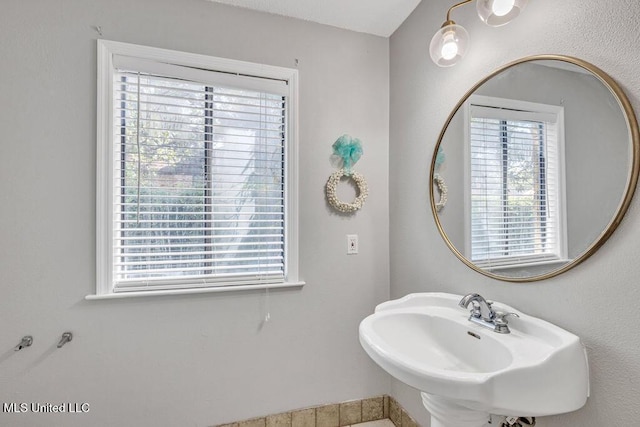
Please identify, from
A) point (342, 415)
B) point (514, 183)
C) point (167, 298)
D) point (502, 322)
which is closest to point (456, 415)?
point (502, 322)

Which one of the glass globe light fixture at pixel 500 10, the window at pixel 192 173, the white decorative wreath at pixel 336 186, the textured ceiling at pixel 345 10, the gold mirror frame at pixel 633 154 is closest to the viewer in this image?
the gold mirror frame at pixel 633 154

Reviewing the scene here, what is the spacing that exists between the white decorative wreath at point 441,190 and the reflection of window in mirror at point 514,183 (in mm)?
132

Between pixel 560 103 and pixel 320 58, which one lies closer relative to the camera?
pixel 560 103

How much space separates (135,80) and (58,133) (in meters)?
0.42

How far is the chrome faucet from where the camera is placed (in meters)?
1.08

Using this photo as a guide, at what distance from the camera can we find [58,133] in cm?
139

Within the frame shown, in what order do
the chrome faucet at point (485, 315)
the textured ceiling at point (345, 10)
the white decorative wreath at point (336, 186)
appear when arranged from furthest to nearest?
the white decorative wreath at point (336, 186), the textured ceiling at point (345, 10), the chrome faucet at point (485, 315)

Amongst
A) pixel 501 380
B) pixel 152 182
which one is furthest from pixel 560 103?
pixel 152 182

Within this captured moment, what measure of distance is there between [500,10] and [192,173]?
1.46m

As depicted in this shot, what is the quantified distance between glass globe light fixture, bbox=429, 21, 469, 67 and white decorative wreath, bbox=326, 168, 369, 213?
29.0 inches

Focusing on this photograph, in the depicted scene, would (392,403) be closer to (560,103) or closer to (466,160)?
(466,160)

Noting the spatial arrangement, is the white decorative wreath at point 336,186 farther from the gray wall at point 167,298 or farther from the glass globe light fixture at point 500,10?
the glass globe light fixture at point 500,10

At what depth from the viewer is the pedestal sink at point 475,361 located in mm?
811

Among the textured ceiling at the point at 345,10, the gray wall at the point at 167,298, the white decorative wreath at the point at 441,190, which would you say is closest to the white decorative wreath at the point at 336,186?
the gray wall at the point at 167,298
